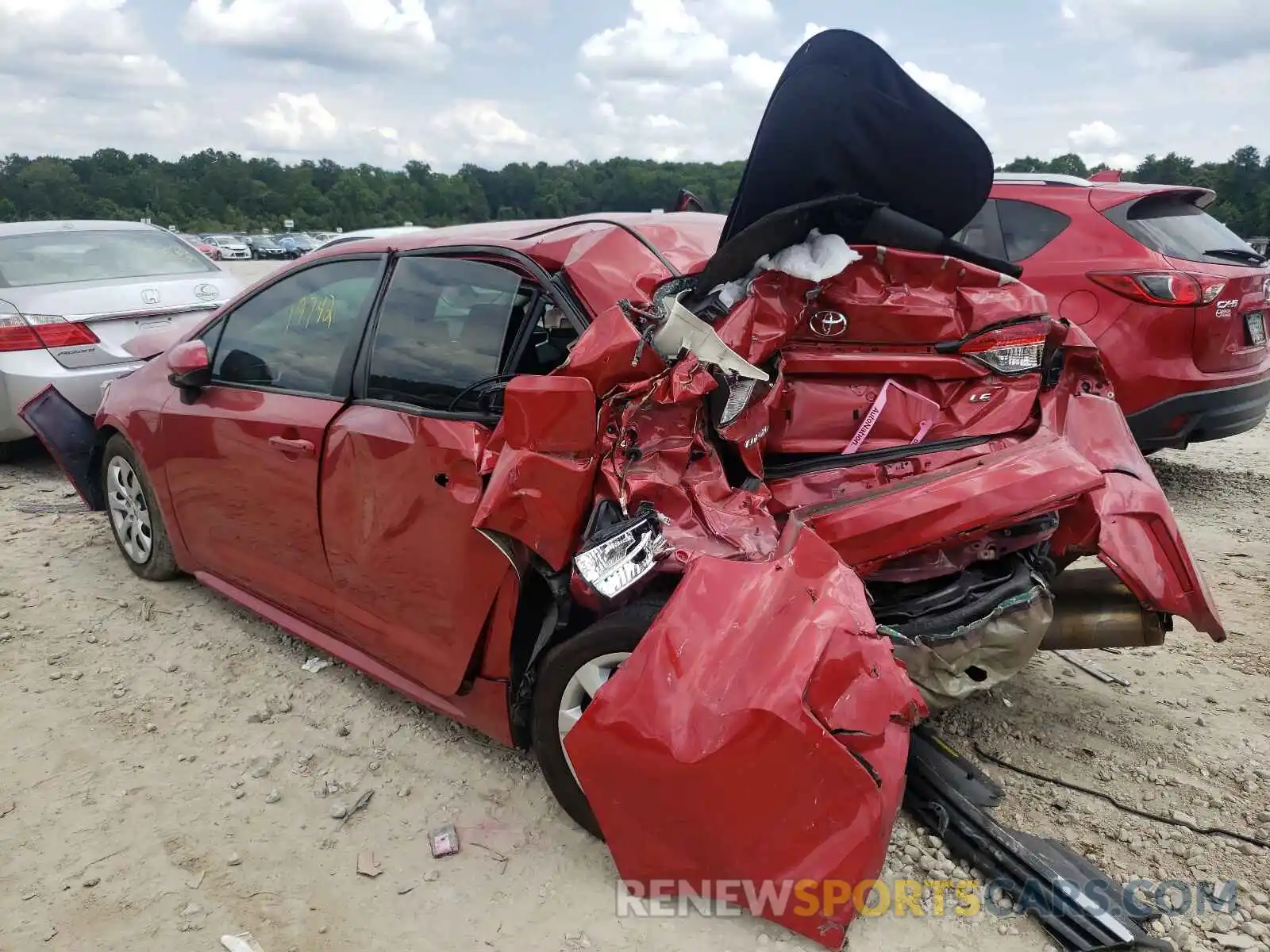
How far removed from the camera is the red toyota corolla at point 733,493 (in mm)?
2010

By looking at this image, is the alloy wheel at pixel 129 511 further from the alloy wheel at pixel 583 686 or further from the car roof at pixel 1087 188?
the car roof at pixel 1087 188

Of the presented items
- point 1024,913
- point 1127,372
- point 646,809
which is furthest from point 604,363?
point 1127,372

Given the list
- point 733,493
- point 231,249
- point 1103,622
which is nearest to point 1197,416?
point 1103,622

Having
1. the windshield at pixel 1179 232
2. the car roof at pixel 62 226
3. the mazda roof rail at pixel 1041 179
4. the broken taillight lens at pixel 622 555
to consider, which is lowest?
the broken taillight lens at pixel 622 555

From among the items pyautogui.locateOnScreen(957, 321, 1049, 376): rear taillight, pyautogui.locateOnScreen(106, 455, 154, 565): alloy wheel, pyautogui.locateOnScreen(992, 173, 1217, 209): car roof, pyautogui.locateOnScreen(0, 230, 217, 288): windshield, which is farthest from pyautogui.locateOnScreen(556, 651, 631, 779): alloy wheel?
pyautogui.locateOnScreen(0, 230, 217, 288): windshield

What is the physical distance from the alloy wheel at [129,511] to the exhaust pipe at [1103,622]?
12.9ft

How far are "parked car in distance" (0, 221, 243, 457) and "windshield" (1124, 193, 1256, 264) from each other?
5.58 meters

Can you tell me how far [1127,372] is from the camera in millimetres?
4660

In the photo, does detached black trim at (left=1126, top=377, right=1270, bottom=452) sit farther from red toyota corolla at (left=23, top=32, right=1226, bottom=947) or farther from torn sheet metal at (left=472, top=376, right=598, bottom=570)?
torn sheet metal at (left=472, top=376, right=598, bottom=570)

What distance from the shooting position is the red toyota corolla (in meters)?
2.01

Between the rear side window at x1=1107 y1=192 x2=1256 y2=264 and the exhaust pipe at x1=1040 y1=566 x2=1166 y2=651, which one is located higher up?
the rear side window at x1=1107 y1=192 x2=1256 y2=264

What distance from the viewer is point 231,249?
4162 centimetres

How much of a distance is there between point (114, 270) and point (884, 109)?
20.1 ft

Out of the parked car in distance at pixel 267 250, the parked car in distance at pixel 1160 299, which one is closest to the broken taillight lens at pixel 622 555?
the parked car in distance at pixel 1160 299
